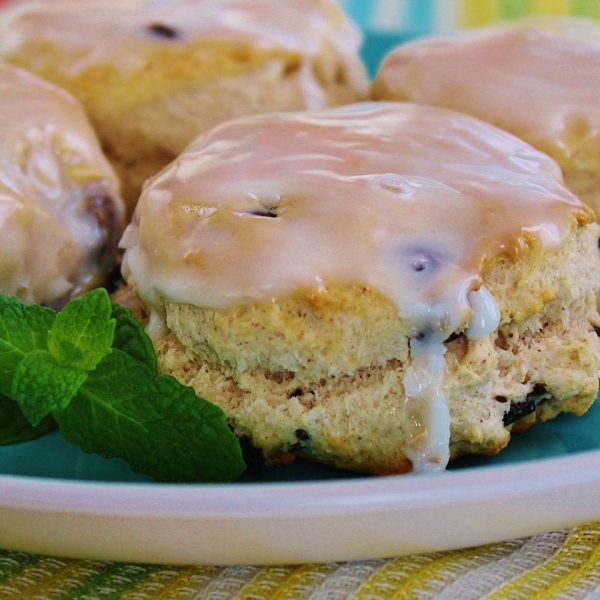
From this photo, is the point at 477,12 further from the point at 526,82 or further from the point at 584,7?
the point at 526,82

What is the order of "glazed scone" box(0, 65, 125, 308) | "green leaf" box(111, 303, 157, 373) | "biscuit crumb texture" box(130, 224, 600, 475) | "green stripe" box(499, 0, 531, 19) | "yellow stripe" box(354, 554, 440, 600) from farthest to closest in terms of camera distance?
1. "green stripe" box(499, 0, 531, 19)
2. "glazed scone" box(0, 65, 125, 308)
3. "green leaf" box(111, 303, 157, 373)
4. "biscuit crumb texture" box(130, 224, 600, 475)
5. "yellow stripe" box(354, 554, 440, 600)

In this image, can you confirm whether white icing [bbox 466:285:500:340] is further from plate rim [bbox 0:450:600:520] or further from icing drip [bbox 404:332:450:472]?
plate rim [bbox 0:450:600:520]

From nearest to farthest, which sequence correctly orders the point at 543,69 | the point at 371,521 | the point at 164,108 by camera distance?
1. the point at 371,521
2. the point at 543,69
3. the point at 164,108

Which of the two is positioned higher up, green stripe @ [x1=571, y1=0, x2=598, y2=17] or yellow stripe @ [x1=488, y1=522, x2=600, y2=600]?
green stripe @ [x1=571, y1=0, x2=598, y2=17]

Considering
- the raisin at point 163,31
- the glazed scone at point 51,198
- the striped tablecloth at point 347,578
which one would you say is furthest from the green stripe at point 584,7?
the striped tablecloth at point 347,578

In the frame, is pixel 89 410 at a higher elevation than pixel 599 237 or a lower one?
lower

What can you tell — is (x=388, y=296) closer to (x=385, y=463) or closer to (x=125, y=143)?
(x=385, y=463)

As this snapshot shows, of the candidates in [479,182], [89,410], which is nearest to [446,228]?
[479,182]

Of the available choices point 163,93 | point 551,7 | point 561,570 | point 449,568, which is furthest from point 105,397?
point 551,7

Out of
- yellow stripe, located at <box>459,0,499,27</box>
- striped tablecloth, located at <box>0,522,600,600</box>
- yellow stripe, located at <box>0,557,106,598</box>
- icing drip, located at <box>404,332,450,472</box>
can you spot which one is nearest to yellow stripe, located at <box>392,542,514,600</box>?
striped tablecloth, located at <box>0,522,600,600</box>
